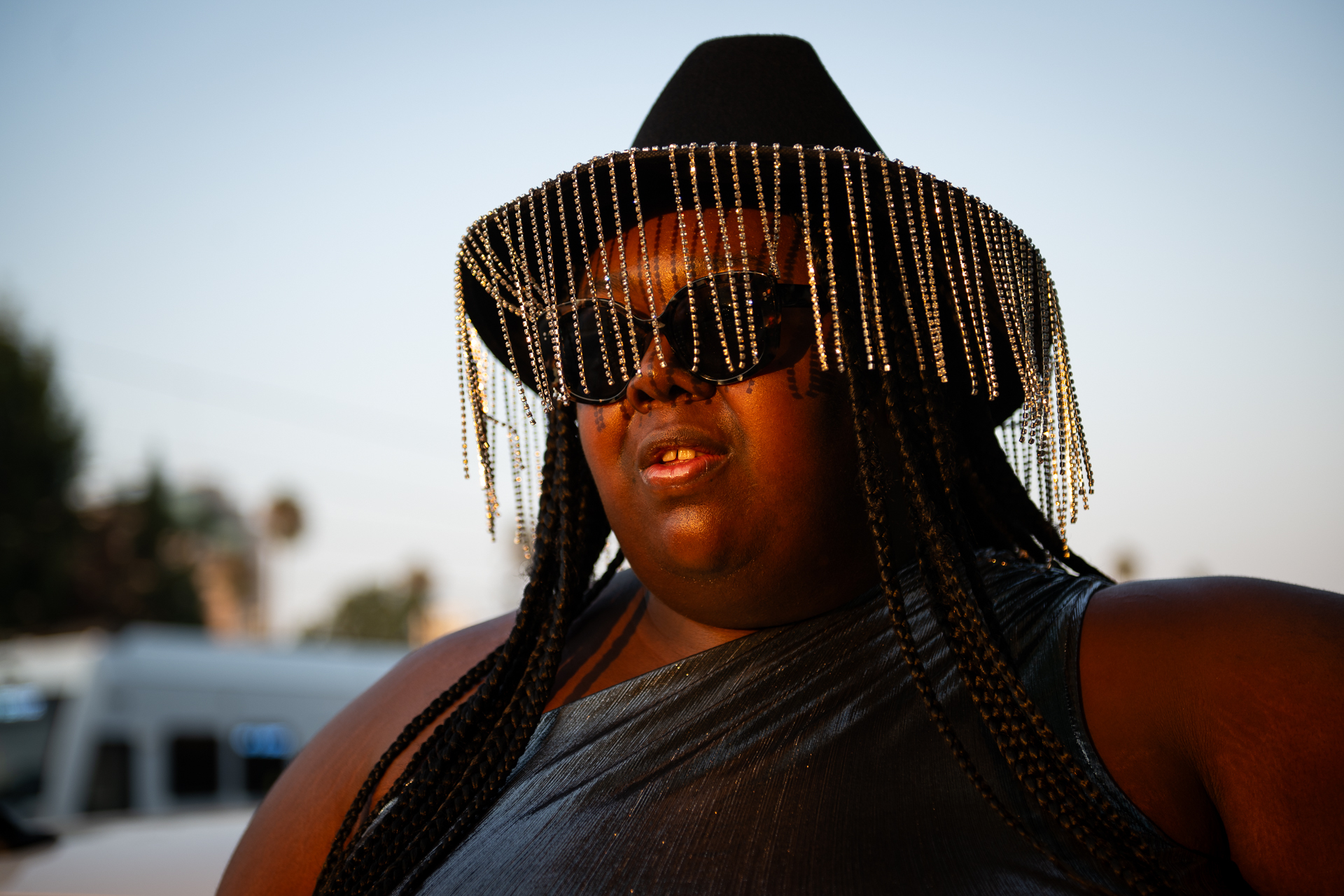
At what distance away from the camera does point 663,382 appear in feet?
5.85

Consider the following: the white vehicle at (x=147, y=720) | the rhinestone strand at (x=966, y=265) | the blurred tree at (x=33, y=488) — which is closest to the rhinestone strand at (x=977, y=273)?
the rhinestone strand at (x=966, y=265)

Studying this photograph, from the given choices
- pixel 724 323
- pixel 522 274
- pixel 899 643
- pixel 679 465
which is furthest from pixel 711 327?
pixel 899 643

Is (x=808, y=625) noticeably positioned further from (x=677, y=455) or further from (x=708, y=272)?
(x=708, y=272)

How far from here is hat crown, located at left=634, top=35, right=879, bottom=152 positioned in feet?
6.42

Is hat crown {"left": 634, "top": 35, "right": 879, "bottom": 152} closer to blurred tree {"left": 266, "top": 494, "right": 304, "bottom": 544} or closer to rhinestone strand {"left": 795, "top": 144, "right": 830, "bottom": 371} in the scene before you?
rhinestone strand {"left": 795, "top": 144, "right": 830, "bottom": 371}

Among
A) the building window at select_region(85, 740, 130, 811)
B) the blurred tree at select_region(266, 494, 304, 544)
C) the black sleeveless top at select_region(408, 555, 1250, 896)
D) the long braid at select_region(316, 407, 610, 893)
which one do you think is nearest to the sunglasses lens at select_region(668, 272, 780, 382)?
the black sleeveless top at select_region(408, 555, 1250, 896)

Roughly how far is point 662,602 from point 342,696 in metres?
9.80

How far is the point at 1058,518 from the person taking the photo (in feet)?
6.15

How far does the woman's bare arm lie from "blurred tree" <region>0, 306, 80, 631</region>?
2904cm

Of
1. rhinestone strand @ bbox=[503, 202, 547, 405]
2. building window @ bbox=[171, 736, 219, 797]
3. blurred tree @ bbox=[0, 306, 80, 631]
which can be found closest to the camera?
rhinestone strand @ bbox=[503, 202, 547, 405]

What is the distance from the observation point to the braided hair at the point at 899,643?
1.53m

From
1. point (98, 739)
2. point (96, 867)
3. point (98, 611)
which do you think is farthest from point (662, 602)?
point (98, 611)

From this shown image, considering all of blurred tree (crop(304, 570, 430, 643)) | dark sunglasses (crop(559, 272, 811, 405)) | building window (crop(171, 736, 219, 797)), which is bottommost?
blurred tree (crop(304, 570, 430, 643))

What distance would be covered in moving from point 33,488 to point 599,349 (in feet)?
96.5
